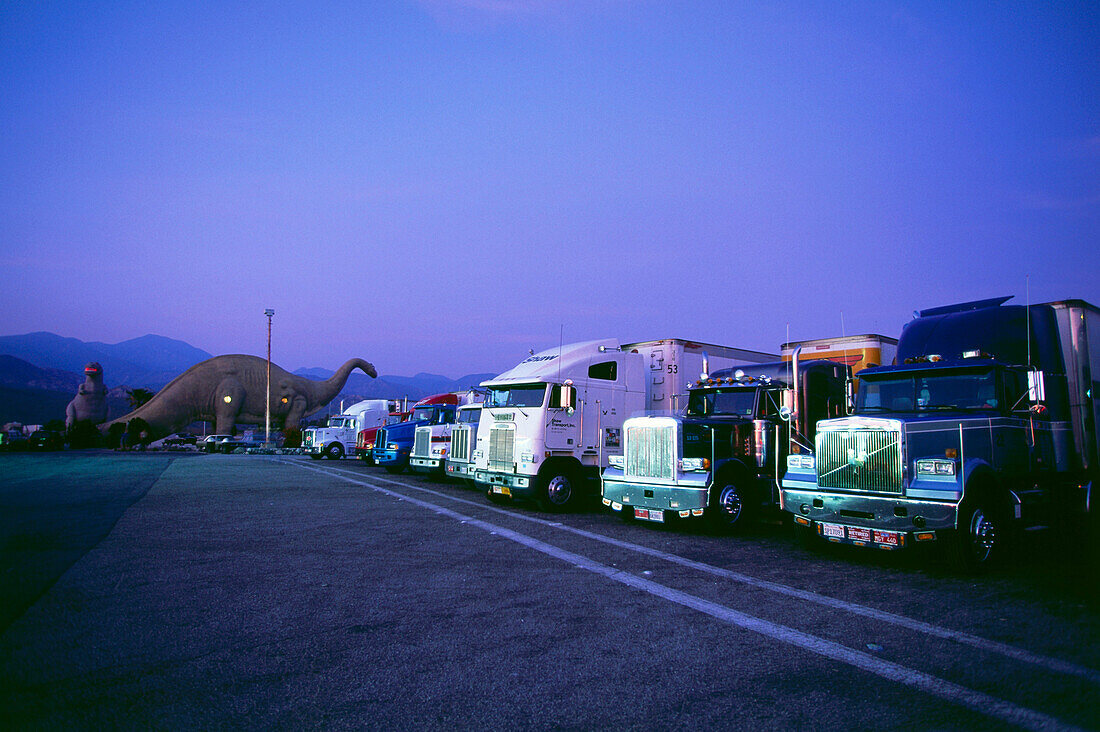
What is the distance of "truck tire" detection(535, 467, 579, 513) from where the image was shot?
13320 millimetres

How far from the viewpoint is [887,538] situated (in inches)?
295

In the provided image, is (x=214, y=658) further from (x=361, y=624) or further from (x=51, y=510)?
(x=51, y=510)

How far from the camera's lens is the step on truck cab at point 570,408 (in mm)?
13555

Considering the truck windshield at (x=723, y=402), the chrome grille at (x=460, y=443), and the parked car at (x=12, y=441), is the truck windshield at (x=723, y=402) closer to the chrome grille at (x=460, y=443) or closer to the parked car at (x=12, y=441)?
the chrome grille at (x=460, y=443)

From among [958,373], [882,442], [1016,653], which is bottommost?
[1016,653]

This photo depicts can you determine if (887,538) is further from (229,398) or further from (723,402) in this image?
(229,398)

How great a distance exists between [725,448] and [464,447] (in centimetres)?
801

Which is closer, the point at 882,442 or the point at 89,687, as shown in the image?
the point at 89,687

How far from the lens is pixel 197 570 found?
7.36 m

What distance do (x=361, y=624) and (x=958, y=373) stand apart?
793 centimetres

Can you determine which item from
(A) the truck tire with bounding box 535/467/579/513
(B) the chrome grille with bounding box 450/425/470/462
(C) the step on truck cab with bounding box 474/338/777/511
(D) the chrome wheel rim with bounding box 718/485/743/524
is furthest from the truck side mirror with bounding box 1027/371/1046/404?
(B) the chrome grille with bounding box 450/425/470/462

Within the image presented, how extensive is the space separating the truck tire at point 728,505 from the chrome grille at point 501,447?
491 centimetres

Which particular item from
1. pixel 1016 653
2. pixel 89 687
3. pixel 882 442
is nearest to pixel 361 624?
pixel 89 687

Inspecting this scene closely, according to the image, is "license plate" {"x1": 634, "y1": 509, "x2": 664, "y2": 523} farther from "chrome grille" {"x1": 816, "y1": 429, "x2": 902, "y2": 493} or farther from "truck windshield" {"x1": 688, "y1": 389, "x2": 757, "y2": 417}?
"chrome grille" {"x1": 816, "y1": 429, "x2": 902, "y2": 493}
